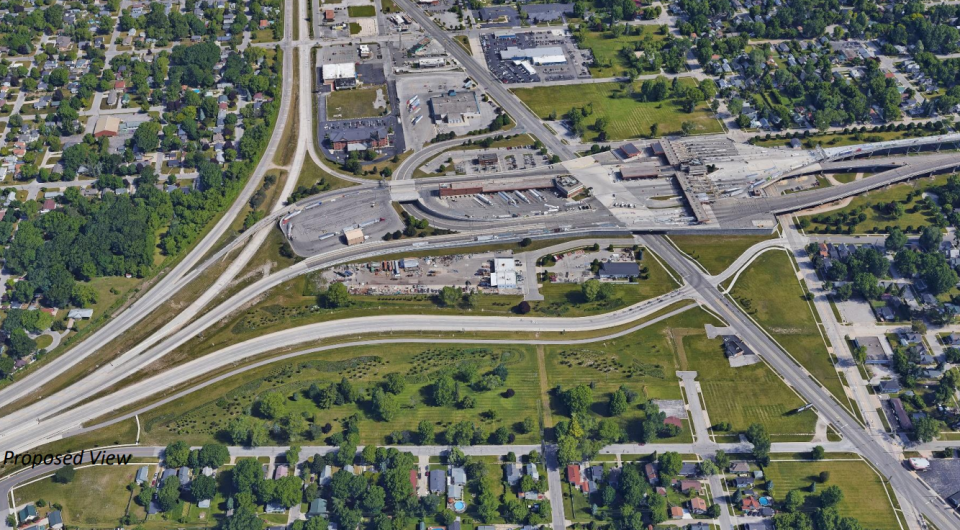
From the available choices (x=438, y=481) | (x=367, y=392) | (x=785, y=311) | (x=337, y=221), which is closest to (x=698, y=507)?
(x=438, y=481)

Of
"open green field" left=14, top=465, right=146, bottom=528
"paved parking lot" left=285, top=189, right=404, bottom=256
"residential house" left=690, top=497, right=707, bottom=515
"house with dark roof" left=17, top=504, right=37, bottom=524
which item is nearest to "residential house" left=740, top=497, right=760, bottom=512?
"residential house" left=690, top=497, right=707, bottom=515

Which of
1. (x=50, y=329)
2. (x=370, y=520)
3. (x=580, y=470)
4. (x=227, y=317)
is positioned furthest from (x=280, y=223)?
(x=580, y=470)

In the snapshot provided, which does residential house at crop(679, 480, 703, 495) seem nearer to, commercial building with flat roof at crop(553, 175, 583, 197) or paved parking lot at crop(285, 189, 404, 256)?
commercial building with flat roof at crop(553, 175, 583, 197)

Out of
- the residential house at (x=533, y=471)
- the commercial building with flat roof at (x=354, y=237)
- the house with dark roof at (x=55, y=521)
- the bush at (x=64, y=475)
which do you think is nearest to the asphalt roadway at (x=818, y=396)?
the residential house at (x=533, y=471)

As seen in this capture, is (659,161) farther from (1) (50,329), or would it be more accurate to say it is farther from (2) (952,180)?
(1) (50,329)

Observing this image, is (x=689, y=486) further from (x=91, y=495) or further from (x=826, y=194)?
(x=91, y=495)

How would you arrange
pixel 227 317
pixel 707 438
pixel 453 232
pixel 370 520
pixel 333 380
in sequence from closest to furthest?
1. pixel 370 520
2. pixel 707 438
3. pixel 333 380
4. pixel 227 317
5. pixel 453 232

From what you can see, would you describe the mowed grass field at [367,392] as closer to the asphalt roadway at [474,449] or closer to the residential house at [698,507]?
the asphalt roadway at [474,449]
